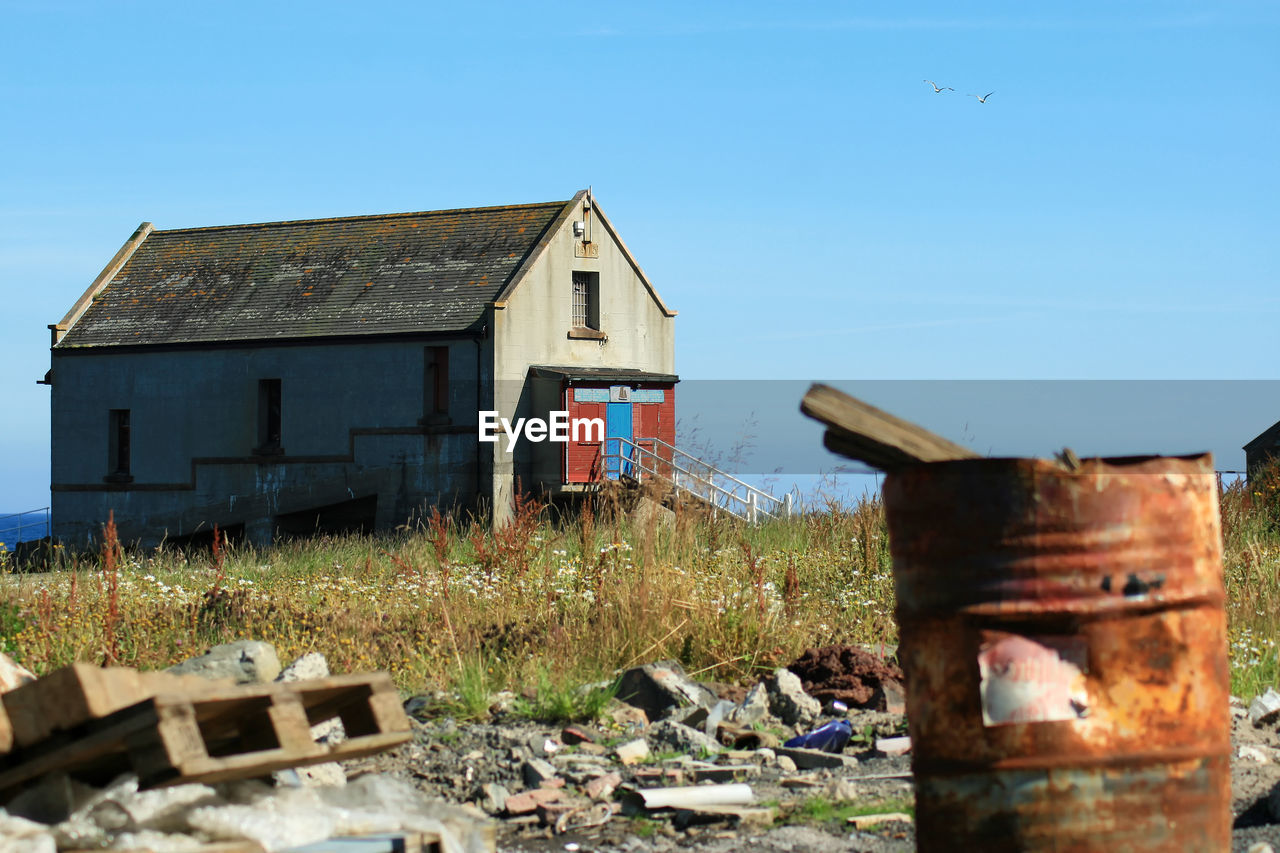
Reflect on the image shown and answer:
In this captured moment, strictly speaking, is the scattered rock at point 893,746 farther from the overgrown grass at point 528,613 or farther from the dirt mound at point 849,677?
the overgrown grass at point 528,613

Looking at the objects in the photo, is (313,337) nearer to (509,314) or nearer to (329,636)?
(509,314)

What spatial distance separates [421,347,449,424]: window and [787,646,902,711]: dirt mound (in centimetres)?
1958

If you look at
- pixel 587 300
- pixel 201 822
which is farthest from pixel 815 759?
pixel 587 300

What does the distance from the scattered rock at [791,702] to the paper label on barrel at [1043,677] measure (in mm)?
3377

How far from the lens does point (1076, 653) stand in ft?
10.6

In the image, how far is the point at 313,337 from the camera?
26.9 metres

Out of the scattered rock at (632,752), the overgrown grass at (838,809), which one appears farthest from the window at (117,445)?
the overgrown grass at (838,809)

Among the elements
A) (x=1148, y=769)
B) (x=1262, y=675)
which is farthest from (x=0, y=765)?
(x=1262, y=675)

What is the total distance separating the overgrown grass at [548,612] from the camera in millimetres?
7449

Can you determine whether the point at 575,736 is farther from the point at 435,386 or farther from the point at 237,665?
the point at 435,386

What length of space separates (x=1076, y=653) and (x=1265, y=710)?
3799mm

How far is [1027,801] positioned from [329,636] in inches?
226

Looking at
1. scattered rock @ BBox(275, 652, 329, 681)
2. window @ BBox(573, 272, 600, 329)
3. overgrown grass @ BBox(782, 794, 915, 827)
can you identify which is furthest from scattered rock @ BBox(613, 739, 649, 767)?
window @ BBox(573, 272, 600, 329)

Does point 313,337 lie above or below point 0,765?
above
